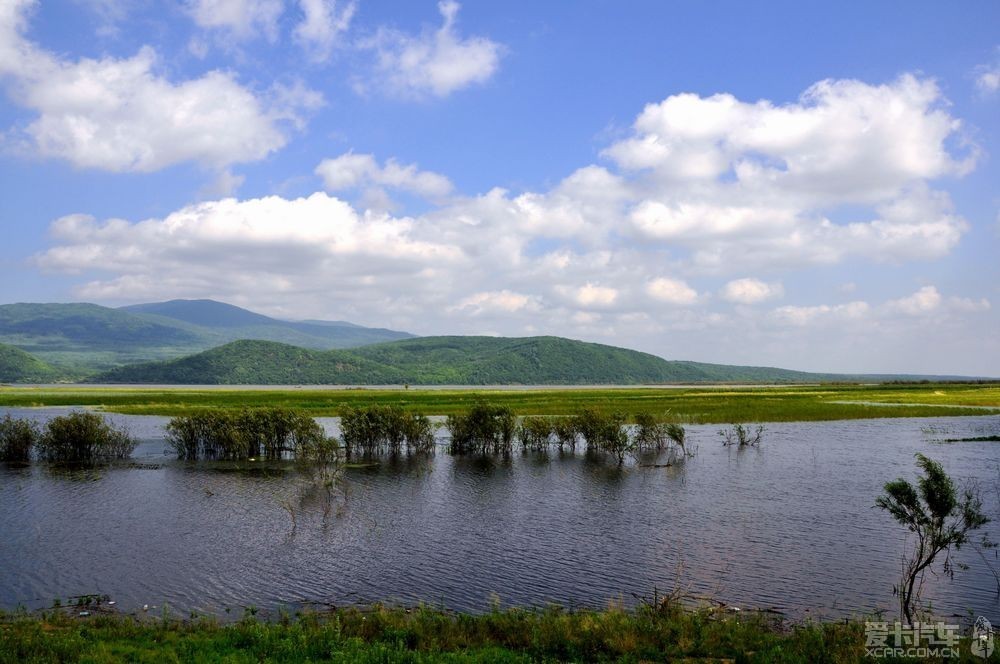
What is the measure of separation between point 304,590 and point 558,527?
12434 mm

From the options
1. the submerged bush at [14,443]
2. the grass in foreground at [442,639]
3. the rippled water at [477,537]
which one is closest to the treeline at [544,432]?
the rippled water at [477,537]

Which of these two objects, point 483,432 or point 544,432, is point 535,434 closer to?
point 544,432

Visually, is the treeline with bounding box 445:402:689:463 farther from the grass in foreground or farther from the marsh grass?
the grass in foreground

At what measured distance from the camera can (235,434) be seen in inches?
2095

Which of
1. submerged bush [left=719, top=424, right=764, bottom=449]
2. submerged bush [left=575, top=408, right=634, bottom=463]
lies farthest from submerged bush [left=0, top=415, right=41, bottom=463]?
submerged bush [left=719, top=424, right=764, bottom=449]

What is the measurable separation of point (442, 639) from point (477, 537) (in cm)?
1211

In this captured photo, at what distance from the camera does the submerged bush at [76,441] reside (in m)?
50.0

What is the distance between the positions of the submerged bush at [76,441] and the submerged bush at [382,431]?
18.4 metres

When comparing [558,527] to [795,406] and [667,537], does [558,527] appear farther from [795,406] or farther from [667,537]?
[795,406]

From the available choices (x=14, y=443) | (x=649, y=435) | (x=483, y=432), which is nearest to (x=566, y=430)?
(x=649, y=435)

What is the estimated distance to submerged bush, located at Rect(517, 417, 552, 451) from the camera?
58625mm

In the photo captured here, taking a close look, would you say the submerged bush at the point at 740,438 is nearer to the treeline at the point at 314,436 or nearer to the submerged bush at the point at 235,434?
the treeline at the point at 314,436

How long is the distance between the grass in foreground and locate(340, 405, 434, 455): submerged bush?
37335 mm

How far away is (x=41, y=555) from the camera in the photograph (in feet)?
83.0
